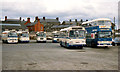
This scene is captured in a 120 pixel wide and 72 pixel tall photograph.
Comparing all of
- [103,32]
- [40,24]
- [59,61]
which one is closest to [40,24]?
[40,24]

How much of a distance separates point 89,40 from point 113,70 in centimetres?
2024

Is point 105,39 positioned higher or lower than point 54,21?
lower

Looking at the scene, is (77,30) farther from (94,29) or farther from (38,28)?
(38,28)

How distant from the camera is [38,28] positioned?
119312mm

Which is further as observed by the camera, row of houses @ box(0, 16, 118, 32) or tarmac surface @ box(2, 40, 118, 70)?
row of houses @ box(0, 16, 118, 32)

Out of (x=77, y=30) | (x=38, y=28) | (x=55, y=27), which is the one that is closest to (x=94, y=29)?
(x=77, y=30)

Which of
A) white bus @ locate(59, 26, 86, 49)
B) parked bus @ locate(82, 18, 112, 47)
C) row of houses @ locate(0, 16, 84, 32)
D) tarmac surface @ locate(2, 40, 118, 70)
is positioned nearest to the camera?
tarmac surface @ locate(2, 40, 118, 70)

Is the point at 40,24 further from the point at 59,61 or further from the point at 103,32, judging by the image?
the point at 59,61

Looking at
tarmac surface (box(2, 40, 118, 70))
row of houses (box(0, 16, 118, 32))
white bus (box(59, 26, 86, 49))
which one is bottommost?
tarmac surface (box(2, 40, 118, 70))

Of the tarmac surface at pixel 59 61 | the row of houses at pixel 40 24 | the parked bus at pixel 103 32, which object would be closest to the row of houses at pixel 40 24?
the row of houses at pixel 40 24

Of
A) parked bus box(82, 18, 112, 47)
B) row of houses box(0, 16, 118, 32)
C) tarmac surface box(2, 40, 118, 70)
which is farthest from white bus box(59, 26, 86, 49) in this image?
row of houses box(0, 16, 118, 32)

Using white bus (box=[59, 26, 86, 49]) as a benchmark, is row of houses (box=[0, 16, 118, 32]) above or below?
above

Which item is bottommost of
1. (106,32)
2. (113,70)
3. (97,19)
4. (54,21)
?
(113,70)

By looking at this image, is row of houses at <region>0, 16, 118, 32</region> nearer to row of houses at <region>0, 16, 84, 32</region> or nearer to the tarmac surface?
row of houses at <region>0, 16, 84, 32</region>
